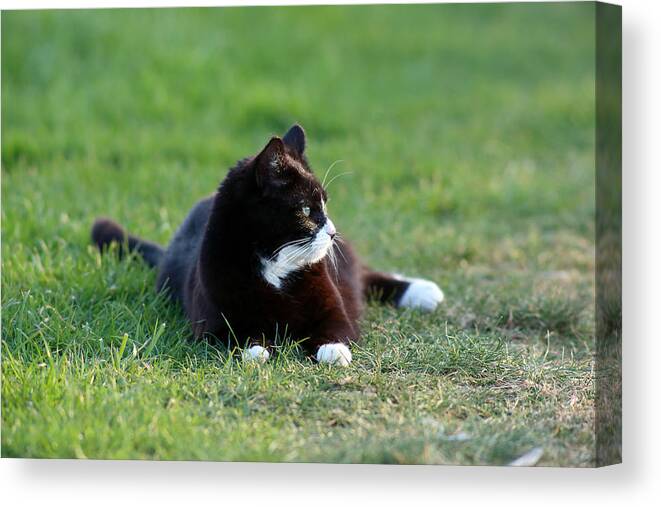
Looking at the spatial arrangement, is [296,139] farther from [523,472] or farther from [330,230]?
[523,472]

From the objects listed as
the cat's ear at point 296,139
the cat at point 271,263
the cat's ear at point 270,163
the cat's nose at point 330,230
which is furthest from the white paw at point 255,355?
the cat's ear at point 296,139

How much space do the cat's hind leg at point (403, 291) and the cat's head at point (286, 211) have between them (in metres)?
1.02

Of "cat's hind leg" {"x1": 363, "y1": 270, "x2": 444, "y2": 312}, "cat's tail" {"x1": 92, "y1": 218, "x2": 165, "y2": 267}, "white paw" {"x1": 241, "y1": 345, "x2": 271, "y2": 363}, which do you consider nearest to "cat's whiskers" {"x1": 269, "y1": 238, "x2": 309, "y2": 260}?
"white paw" {"x1": 241, "y1": 345, "x2": 271, "y2": 363}

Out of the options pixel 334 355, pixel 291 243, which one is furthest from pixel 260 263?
pixel 334 355

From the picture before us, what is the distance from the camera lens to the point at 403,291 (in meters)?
5.07

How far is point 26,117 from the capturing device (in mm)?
7895

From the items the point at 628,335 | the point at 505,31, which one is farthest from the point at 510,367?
the point at 505,31

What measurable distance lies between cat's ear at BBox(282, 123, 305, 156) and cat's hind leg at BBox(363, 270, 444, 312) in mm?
983

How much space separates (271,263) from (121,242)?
1566 millimetres

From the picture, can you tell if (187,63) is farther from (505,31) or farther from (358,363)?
(358,363)

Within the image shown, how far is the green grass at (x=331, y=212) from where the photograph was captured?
3.68 metres

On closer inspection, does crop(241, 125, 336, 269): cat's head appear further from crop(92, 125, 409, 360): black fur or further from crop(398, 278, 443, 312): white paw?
crop(398, 278, 443, 312): white paw

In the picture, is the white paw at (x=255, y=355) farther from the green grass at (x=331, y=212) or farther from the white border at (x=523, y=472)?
the white border at (x=523, y=472)

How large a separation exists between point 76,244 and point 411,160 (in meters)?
2.91
